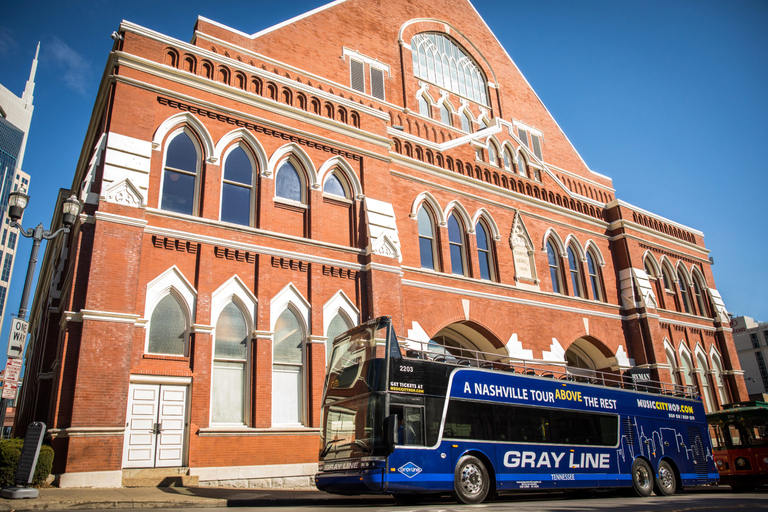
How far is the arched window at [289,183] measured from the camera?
16266mm

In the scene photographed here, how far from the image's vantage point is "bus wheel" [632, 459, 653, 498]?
14.1 metres

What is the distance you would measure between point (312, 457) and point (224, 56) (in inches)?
449

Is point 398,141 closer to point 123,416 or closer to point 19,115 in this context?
point 123,416

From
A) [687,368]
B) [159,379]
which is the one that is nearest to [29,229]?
[159,379]

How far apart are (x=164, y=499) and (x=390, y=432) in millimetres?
4094

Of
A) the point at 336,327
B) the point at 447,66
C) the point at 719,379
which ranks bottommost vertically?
the point at 719,379

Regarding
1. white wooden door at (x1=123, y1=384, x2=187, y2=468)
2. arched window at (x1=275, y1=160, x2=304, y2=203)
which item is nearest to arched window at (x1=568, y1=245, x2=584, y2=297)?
arched window at (x1=275, y1=160, x2=304, y2=203)

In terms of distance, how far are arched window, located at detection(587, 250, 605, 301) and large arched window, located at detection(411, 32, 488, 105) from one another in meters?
8.62

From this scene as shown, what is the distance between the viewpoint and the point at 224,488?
12414 mm

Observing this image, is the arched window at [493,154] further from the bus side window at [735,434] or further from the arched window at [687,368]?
the arched window at [687,368]

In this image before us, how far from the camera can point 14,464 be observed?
10617 millimetres

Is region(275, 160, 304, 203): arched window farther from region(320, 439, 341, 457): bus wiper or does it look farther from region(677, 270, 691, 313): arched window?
region(677, 270, 691, 313): arched window

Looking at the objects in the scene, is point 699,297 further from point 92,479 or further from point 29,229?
point 29,229

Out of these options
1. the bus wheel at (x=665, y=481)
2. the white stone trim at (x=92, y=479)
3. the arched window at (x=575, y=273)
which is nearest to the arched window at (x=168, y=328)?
the white stone trim at (x=92, y=479)
